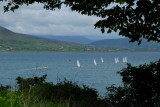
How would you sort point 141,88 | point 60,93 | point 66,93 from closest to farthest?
point 60,93, point 66,93, point 141,88

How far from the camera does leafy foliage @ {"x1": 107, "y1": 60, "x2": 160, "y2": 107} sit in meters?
13.7

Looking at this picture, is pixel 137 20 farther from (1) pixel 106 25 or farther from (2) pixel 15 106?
(2) pixel 15 106

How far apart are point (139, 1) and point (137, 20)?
3.04 ft

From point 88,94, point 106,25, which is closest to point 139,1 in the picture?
point 106,25

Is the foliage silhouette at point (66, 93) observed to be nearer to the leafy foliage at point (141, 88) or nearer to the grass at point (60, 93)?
the grass at point (60, 93)

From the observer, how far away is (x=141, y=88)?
14.1 metres

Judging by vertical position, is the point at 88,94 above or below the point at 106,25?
below

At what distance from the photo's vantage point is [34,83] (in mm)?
15641

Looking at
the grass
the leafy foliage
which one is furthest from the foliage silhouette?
the leafy foliage

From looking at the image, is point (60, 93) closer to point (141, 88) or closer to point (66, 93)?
point (66, 93)

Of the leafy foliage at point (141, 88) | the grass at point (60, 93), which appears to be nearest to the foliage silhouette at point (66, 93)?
the grass at point (60, 93)

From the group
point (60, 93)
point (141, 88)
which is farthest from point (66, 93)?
point (141, 88)

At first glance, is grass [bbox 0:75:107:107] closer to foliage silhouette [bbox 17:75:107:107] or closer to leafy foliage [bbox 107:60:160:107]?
foliage silhouette [bbox 17:75:107:107]

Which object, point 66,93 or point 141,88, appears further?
point 141,88
